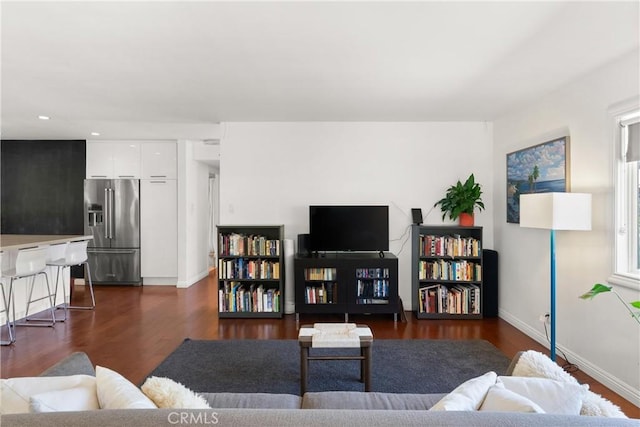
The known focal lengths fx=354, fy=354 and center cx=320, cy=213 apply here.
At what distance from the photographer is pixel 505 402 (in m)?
1.17

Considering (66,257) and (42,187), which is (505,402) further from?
(42,187)

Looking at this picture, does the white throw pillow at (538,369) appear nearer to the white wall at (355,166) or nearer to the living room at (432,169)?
Result: the living room at (432,169)

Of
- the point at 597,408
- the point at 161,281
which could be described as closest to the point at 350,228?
the point at 597,408

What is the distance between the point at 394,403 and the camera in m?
1.61

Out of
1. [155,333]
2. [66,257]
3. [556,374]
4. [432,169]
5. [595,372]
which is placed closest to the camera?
[556,374]

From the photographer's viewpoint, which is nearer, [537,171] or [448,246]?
[537,171]

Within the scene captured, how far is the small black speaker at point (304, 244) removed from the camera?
14.5 ft

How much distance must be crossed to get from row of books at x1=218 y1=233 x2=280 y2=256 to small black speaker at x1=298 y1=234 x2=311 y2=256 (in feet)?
0.95

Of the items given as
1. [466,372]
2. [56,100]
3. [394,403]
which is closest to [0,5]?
[56,100]

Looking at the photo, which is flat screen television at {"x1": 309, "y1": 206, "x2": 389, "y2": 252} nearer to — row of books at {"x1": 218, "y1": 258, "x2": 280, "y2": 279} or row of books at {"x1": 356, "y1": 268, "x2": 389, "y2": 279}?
row of books at {"x1": 356, "y1": 268, "x2": 389, "y2": 279}

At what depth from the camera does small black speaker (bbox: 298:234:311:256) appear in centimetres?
443

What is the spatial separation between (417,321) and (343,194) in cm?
180

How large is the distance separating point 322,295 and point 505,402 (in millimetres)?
3133

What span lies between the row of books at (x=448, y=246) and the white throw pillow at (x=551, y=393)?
3.00 m
